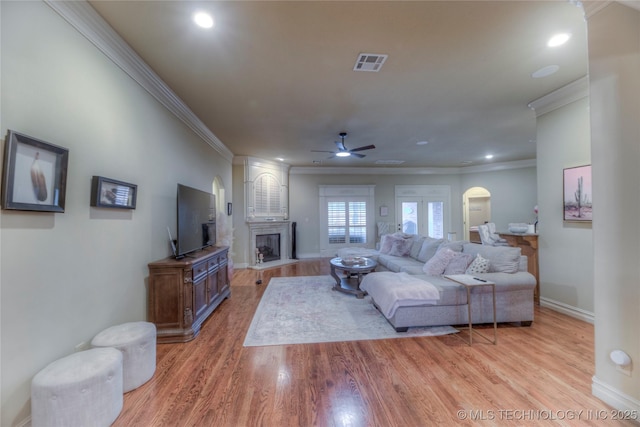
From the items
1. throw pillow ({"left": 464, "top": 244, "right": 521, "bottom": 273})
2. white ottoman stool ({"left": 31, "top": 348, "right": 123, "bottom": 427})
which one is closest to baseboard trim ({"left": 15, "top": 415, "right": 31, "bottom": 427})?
white ottoman stool ({"left": 31, "top": 348, "right": 123, "bottom": 427})

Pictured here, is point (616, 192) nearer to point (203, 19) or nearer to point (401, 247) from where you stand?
point (203, 19)

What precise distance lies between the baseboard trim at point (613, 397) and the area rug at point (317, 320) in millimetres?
1195

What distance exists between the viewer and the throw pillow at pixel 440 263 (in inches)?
141

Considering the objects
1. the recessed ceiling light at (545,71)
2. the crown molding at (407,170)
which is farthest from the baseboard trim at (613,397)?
the crown molding at (407,170)

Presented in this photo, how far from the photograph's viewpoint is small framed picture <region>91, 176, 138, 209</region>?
2.08 m

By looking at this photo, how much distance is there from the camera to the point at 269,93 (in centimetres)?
325

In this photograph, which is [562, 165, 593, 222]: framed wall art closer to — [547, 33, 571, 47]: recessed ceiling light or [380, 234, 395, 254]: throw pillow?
[547, 33, 571, 47]: recessed ceiling light

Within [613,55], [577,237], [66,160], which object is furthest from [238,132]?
[577,237]

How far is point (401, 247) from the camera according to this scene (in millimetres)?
5352

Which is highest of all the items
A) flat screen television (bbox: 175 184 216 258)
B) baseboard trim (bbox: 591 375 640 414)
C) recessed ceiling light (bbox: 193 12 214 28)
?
recessed ceiling light (bbox: 193 12 214 28)

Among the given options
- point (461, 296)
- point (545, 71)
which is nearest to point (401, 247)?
point (461, 296)

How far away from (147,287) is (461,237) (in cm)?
925

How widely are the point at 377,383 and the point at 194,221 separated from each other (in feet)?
9.65

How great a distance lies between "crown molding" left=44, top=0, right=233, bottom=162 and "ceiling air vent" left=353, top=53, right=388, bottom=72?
7.29ft
